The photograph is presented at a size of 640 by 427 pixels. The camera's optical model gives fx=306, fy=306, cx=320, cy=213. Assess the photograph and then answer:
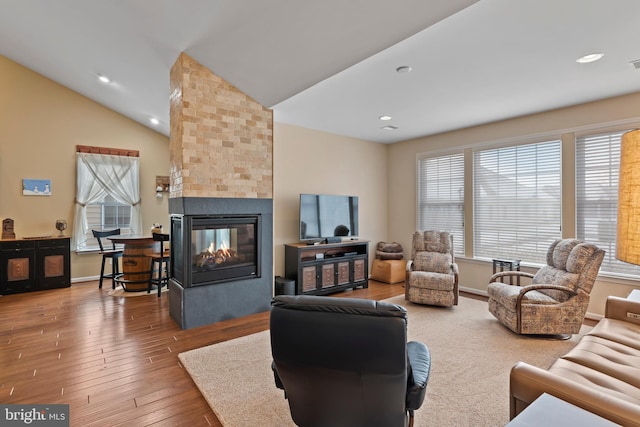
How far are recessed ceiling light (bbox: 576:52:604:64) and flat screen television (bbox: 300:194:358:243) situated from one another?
3.39m

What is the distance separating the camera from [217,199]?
3.68 m

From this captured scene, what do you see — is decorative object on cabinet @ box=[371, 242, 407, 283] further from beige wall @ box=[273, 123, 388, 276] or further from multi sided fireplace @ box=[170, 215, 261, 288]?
multi sided fireplace @ box=[170, 215, 261, 288]

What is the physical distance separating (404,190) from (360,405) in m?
5.25

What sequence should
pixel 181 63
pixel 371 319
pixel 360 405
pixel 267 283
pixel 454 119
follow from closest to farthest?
1. pixel 371 319
2. pixel 360 405
3. pixel 181 63
4. pixel 267 283
5. pixel 454 119

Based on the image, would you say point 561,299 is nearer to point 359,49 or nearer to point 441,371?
point 441,371

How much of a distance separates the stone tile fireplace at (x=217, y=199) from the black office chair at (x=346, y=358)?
2486 mm

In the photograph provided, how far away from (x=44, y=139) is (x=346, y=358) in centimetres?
672

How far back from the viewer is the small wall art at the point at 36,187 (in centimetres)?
524

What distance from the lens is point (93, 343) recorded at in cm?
309

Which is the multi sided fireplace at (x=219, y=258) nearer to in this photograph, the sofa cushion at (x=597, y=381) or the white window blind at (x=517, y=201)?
the sofa cushion at (x=597, y=381)

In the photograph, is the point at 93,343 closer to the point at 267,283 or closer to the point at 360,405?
the point at 267,283

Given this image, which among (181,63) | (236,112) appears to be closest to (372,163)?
(236,112)

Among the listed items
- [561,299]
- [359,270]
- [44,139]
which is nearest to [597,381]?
[561,299]

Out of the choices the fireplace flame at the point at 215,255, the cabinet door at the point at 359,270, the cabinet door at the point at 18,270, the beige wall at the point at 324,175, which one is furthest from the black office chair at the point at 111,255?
the cabinet door at the point at 359,270
